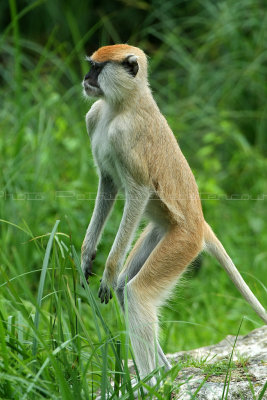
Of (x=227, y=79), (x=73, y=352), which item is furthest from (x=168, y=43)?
(x=73, y=352)

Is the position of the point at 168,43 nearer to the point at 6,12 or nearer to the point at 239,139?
the point at 239,139

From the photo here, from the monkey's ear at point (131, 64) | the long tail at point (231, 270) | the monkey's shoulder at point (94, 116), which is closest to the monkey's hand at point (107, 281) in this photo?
the long tail at point (231, 270)

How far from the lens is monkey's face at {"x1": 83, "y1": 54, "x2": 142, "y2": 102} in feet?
12.2

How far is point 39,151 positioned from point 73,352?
339 centimetres

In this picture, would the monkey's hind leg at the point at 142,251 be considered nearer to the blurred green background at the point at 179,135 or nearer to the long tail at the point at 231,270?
the long tail at the point at 231,270

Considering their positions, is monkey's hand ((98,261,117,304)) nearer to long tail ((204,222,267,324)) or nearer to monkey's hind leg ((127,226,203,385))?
monkey's hind leg ((127,226,203,385))

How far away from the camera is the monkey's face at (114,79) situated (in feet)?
12.2

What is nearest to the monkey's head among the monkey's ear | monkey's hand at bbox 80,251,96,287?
the monkey's ear

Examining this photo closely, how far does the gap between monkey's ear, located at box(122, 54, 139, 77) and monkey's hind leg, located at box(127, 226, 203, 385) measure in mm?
954

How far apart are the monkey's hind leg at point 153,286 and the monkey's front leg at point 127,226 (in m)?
0.13

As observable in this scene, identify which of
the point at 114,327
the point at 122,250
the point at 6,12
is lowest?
the point at 114,327

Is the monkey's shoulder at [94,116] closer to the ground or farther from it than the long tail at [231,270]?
farther from it

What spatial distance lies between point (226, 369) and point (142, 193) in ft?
Result: 3.60

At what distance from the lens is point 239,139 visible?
308 inches
